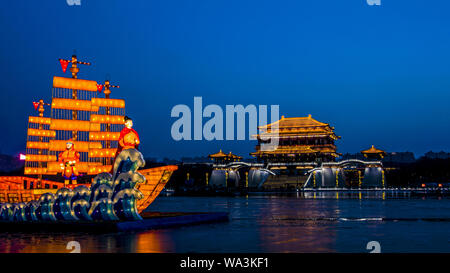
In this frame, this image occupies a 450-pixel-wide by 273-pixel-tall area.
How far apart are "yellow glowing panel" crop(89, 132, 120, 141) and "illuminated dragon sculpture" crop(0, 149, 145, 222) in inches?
603

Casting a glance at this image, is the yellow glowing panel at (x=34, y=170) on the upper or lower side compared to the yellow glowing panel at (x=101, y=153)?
lower

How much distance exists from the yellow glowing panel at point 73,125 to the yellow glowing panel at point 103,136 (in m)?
0.27

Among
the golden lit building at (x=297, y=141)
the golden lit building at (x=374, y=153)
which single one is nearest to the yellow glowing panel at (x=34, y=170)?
the golden lit building at (x=297, y=141)

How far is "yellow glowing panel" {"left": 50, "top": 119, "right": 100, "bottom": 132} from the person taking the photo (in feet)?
94.8

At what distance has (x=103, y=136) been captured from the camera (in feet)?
98.6

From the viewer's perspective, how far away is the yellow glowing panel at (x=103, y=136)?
29.8 meters

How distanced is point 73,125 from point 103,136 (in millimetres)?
1887

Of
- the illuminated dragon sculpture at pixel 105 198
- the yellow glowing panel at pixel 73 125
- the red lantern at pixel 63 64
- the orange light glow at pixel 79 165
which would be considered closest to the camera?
the illuminated dragon sculpture at pixel 105 198

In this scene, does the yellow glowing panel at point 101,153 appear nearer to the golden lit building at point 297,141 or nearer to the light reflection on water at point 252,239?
the light reflection on water at point 252,239

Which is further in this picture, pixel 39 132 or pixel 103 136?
pixel 39 132

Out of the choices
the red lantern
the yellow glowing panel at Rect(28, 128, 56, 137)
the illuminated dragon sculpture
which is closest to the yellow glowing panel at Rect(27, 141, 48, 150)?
the yellow glowing panel at Rect(28, 128, 56, 137)

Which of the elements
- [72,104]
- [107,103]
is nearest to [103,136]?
[107,103]

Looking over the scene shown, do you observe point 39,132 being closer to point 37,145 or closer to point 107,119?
point 37,145
